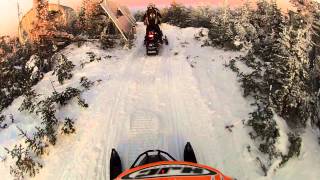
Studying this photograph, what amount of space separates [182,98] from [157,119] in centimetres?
196

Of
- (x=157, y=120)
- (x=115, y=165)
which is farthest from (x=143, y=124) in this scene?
(x=115, y=165)

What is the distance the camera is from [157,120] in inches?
640

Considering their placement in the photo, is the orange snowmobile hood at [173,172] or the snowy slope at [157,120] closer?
the orange snowmobile hood at [173,172]

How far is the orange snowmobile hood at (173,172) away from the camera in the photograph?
10.9 meters

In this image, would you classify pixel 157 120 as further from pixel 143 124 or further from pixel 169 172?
pixel 169 172

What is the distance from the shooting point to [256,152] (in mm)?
14156

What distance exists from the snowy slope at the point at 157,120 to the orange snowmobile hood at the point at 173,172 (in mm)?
2602

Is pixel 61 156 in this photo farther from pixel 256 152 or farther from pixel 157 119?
pixel 256 152

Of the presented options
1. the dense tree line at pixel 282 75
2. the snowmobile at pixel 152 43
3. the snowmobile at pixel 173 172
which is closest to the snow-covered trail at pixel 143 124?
the dense tree line at pixel 282 75

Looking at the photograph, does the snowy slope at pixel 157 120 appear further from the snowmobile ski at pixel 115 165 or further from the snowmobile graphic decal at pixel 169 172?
the snowmobile graphic decal at pixel 169 172

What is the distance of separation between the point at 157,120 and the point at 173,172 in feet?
17.4

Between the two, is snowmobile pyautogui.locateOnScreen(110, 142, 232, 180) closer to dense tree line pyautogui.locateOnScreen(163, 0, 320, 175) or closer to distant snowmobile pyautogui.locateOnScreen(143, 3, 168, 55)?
dense tree line pyautogui.locateOnScreen(163, 0, 320, 175)

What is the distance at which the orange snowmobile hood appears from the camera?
1089 cm

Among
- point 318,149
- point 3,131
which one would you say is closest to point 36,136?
point 3,131
